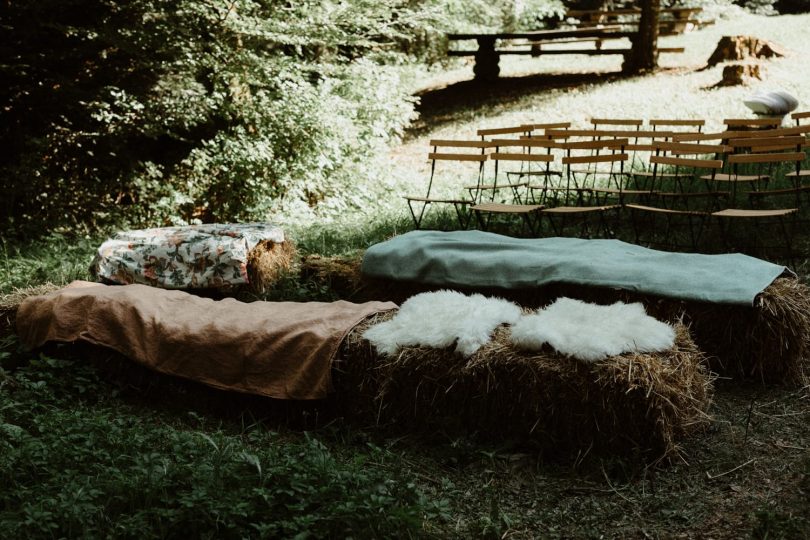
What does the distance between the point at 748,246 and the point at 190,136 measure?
7914 millimetres

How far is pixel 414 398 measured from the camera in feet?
14.6

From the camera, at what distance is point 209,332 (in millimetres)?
4863

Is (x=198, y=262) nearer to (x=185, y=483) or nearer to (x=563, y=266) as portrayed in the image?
(x=563, y=266)

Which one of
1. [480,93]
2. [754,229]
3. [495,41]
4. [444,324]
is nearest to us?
[444,324]

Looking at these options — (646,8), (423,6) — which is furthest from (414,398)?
(646,8)

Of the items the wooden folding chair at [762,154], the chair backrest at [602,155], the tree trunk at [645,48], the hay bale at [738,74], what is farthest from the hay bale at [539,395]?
the tree trunk at [645,48]

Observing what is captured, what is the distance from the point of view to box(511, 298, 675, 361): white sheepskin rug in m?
4.07

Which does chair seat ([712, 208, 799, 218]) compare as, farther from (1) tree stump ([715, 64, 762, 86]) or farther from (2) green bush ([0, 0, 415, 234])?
(1) tree stump ([715, 64, 762, 86])

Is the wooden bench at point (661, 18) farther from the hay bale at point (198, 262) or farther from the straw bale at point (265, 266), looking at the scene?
the hay bale at point (198, 262)

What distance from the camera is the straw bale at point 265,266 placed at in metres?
7.14

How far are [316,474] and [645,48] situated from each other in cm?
1657

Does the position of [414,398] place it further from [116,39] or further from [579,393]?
[116,39]

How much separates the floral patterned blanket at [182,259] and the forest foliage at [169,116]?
11.0 ft

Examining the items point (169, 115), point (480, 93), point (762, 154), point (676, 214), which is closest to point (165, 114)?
point (169, 115)
